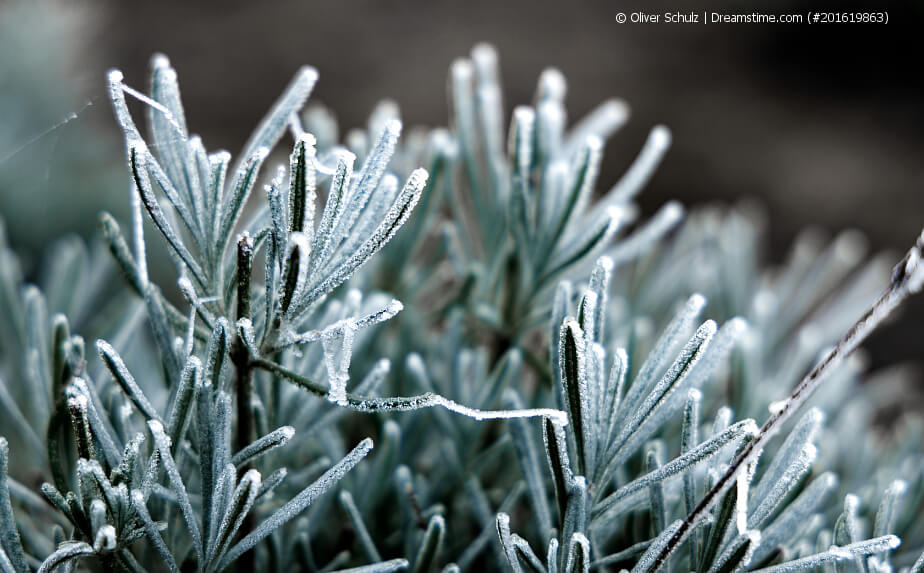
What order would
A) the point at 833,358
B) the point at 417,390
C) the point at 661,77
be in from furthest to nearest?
the point at 661,77
the point at 417,390
the point at 833,358

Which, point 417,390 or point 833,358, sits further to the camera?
point 417,390

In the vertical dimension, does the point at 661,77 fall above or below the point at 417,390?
above

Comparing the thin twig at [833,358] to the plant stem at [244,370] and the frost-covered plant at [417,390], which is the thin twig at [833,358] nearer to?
the frost-covered plant at [417,390]

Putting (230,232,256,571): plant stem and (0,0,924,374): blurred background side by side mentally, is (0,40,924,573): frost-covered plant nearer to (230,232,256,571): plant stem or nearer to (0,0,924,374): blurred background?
(230,232,256,571): plant stem

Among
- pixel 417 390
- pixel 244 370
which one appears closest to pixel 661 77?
pixel 417 390

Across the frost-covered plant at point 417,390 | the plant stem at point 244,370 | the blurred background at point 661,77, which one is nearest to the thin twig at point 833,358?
the frost-covered plant at point 417,390

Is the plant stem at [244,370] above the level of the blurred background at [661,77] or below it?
below

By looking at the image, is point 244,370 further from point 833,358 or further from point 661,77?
point 661,77
